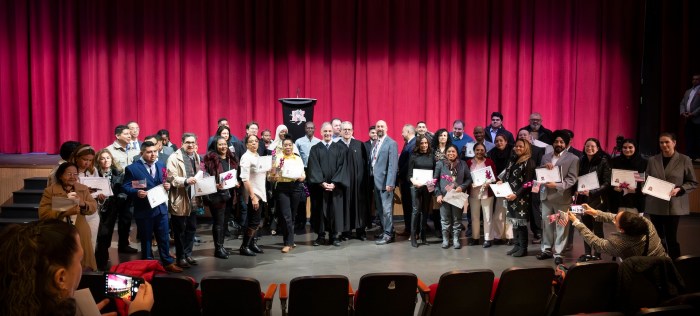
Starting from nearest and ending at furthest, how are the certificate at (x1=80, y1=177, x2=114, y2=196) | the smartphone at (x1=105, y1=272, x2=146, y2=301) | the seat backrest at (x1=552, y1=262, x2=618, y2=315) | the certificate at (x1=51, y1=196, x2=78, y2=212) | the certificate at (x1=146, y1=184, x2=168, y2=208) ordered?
1. the smartphone at (x1=105, y1=272, x2=146, y2=301)
2. the seat backrest at (x1=552, y1=262, x2=618, y2=315)
3. the certificate at (x1=51, y1=196, x2=78, y2=212)
4. the certificate at (x1=80, y1=177, x2=114, y2=196)
5. the certificate at (x1=146, y1=184, x2=168, y2=208)

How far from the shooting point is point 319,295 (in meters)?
3.89

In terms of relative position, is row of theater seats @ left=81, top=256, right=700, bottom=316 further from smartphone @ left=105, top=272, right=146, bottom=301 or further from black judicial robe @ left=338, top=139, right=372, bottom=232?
black judicial robe @ left=338, top=139, right=372, bottom=232

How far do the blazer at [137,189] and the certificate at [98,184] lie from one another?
0.26 m

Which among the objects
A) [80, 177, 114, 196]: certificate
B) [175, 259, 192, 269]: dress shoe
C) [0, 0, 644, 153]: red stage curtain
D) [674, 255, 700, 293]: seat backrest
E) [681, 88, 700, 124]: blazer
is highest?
[0, 0, 644, 153]: red stage curtain

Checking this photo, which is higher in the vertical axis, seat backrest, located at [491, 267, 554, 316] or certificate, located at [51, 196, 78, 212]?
certificate, located at [51, 196, 78, 212]

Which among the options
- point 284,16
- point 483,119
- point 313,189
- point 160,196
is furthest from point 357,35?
point 160,196

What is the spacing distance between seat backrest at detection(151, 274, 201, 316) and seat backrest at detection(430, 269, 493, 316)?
1547 mm

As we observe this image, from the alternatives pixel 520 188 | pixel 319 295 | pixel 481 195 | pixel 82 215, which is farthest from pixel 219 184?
pixel 520 188

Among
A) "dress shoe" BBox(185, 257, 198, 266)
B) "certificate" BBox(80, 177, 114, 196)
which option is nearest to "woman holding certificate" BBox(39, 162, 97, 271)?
"certificate" BBox(80, 177, 114, 196)

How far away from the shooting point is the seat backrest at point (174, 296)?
3.78 meters

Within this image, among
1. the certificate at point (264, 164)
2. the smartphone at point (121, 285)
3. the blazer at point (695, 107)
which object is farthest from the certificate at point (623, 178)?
the smartphone at point (121, 285)

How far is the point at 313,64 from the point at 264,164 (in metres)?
5.38

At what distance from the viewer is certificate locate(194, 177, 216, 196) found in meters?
6.40

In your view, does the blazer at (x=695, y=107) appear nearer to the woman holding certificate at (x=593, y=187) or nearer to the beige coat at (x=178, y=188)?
the woman holding certificate at (x=593, y=187)
